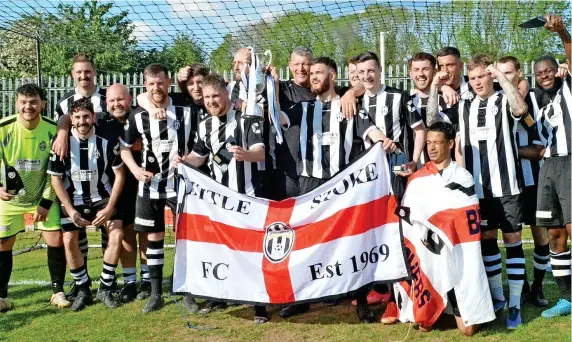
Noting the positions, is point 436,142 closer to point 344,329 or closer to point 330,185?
point 330,185

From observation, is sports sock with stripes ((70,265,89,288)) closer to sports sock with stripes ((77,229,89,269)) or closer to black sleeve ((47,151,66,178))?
sports sock with stripes ((77,229,89,269))

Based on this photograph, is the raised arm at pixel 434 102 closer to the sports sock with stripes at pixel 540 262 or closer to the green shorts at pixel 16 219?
the sports sock with stripes at pixel 540 262

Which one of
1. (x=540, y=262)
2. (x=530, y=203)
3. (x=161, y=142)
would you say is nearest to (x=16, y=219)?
(x=161, y=142)

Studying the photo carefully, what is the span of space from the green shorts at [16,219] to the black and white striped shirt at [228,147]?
66.2 inches

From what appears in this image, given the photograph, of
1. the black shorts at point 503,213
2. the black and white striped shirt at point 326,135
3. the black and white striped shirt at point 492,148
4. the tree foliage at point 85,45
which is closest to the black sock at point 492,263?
the black shorts at point 503,213

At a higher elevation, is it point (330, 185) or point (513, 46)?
point (513, 46)

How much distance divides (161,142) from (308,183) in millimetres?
1388

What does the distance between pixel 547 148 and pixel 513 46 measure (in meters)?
22.2

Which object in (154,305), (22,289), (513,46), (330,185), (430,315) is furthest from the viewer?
(513,46)

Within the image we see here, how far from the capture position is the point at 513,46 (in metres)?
25.6

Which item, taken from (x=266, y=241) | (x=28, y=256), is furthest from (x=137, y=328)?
(x=28, y=256)

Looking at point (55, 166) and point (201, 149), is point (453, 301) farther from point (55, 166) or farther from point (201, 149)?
point (55, 166)

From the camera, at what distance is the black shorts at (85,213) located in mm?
5918

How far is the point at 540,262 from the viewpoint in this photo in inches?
222
